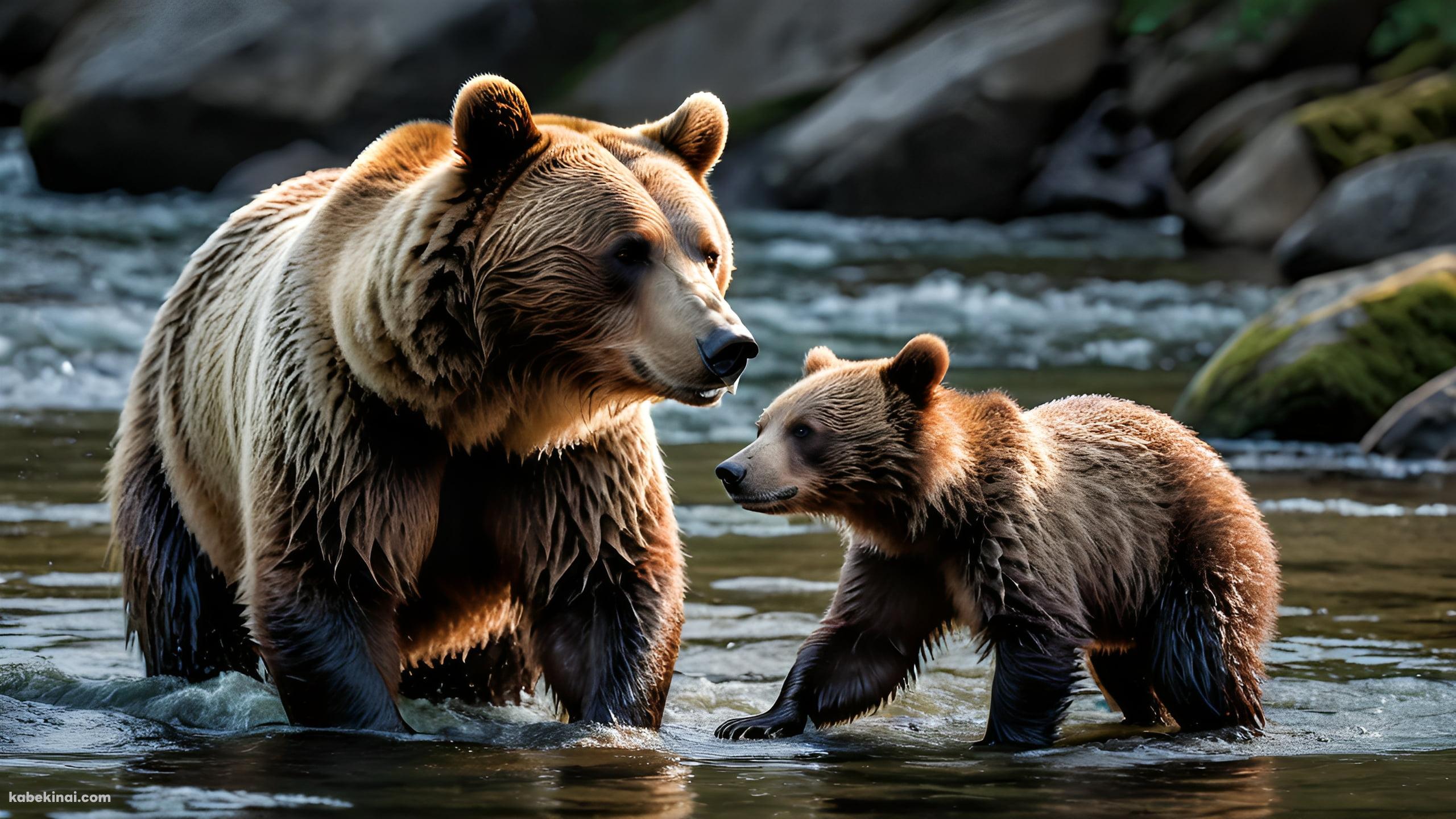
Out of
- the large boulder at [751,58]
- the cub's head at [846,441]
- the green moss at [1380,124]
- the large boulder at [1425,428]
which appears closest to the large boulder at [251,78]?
the large boulder at [751,58]

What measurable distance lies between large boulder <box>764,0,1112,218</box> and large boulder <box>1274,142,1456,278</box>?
6595 mm

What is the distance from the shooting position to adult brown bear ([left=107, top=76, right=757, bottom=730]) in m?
4.76

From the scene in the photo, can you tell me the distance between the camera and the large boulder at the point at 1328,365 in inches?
435

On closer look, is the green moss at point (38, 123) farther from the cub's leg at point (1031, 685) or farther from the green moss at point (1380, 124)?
the cub's leg at point (1031, 685)

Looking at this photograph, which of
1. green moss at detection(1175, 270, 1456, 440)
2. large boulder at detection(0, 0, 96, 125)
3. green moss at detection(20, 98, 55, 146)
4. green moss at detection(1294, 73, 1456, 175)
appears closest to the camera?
green moss at detection(1175, 270, 1456, 440)

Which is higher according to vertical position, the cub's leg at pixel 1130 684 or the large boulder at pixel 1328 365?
the large boulder at pixel 1328 365

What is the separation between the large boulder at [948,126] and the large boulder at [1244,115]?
201cm

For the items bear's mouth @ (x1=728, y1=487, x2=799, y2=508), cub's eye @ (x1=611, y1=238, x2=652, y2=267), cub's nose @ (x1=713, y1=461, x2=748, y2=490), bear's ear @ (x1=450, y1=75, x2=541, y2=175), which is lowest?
bear's mouth @ (x1=728, y1=487, x2=799, y2=508)

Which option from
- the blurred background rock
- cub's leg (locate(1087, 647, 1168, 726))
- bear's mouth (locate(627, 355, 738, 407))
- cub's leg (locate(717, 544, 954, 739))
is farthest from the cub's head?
the blurred background rock

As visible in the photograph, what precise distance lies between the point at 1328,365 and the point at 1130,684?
5650 millimetres

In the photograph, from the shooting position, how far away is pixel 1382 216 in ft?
60.4

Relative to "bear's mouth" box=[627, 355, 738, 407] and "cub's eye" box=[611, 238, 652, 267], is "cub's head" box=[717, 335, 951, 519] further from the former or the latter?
"cub's eye" box=[611, 238, 652, 267]

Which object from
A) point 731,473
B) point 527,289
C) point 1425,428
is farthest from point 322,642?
point 1425,428

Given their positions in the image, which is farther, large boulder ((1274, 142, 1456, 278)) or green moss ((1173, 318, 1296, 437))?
large boulder ((1274, 142, 1456, 278))
